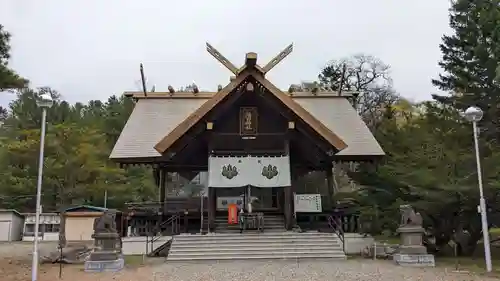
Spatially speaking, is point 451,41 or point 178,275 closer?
point 178,275

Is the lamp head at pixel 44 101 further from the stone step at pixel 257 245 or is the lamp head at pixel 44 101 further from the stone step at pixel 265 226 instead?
the stone step at pixel 265 226

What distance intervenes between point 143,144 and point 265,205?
17.9 feet

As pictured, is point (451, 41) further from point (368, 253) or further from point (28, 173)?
point (28, 173)

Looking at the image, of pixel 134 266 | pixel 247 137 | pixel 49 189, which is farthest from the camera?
pixel 49 189

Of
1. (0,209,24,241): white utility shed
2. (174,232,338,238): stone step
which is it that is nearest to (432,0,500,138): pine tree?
(174,232,338,238): stone step

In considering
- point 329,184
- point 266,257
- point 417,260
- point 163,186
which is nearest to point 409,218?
point 417,260

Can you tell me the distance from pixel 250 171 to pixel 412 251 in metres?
6.32

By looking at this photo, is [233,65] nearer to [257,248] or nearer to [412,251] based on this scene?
[257,248]

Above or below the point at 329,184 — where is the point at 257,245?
below

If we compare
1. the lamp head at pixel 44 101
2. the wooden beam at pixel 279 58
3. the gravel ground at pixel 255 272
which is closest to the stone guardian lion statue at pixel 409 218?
the gravel ground at pixel 255 272

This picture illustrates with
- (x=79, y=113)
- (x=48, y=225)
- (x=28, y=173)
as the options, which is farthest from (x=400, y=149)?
(x=79, y=113)

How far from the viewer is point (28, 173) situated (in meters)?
29.0

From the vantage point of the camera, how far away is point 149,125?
20.0m

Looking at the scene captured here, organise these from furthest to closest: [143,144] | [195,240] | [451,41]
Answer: [451,41], [143,144], [195,240]
